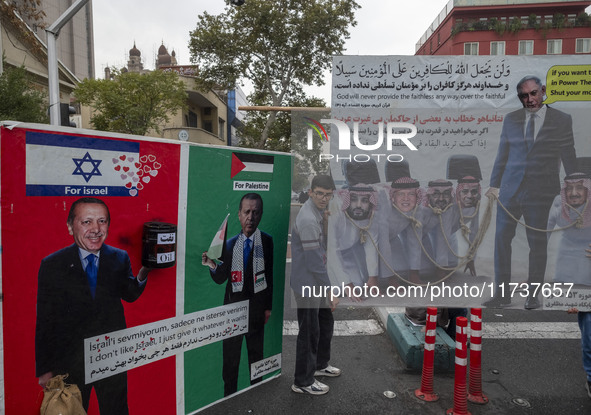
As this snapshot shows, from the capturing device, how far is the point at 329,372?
4.52 m

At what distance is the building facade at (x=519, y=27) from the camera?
37438 mm

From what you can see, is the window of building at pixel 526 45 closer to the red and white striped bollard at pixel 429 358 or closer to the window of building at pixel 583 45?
the window of building at pixel 583 45

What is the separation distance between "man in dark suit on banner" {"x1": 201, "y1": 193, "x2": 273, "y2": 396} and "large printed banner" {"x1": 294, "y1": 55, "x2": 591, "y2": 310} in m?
0.79

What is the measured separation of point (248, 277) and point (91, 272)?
152cm

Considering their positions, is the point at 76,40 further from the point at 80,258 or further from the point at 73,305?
the point at 73,305

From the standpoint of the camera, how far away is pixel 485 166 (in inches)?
142

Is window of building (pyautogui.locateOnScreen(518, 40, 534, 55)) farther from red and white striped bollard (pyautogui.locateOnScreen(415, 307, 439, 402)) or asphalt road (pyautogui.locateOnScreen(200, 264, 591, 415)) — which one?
red and white striped bollard (pyautogui.locateOnScreen(415, 307, 439, 402))

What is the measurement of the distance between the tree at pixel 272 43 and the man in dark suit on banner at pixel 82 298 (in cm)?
1792

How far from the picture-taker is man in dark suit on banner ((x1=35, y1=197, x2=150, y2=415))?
274 cm

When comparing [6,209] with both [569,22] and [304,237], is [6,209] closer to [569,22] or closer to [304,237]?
[304,237]

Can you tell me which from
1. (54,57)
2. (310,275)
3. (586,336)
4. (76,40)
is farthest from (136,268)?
(76,40)

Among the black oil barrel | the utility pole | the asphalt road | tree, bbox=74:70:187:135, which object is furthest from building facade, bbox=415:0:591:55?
the black oil barrel

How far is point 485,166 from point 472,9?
138ft

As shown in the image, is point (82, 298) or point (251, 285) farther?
point (251, 285)
